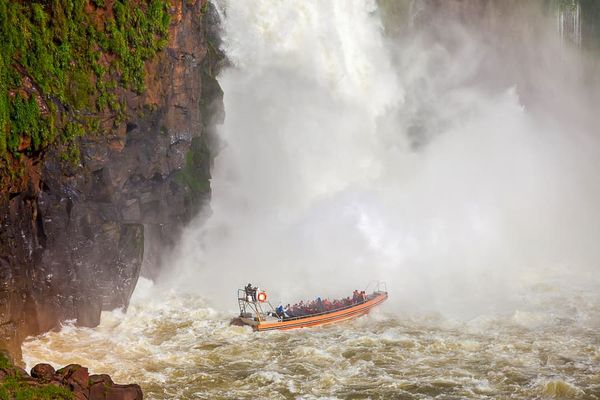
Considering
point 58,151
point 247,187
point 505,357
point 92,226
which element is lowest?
point 505,357

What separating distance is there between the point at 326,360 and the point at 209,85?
1972 cm

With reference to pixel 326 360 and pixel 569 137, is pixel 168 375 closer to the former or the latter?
pixel 326 360

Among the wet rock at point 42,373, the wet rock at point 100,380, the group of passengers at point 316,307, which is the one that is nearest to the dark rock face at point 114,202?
the wet rock at point 100,380

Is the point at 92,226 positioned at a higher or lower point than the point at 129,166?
lower

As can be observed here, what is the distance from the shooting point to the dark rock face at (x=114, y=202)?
23.7m

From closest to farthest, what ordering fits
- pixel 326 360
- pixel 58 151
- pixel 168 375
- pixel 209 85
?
pixel 168 375, pixel 326 360, pixel 58 151, pixel 209 85

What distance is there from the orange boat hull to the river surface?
0.36m

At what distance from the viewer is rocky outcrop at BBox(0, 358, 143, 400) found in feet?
52.9

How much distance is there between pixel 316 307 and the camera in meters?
28.7

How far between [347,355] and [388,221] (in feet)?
Answer: 57.1

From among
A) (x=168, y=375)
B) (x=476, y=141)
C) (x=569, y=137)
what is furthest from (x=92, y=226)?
(x=569, y=137)

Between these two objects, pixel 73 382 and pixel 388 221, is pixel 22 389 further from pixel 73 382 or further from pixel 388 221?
pixel 388 221

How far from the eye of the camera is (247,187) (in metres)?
42.9

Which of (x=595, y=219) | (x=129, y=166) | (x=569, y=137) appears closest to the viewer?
(x=129, y=166)
